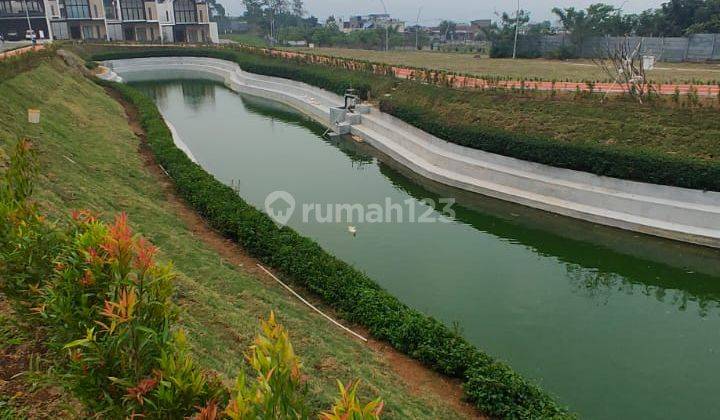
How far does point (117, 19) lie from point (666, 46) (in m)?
50.1

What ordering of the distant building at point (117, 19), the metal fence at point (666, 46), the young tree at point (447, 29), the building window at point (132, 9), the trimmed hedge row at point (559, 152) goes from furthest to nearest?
the young tree at point (447, 29) → the building window at point (132, 9) → the distant building at point (117, 19) → the metal fence at point (666, 46) → the trimmed hedge row at point (559, 152)

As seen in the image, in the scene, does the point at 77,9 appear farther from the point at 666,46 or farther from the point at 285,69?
the point at 666,46

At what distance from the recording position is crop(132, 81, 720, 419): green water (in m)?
7.45

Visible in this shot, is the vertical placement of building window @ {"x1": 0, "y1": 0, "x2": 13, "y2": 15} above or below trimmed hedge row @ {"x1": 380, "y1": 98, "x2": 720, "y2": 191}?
above

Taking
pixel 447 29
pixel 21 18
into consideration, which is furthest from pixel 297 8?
pixel 21 18

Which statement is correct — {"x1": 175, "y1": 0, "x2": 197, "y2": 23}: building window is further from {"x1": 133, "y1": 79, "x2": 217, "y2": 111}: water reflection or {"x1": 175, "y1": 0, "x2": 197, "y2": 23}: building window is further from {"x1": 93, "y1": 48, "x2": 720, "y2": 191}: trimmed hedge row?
{"x1": 93, "y1": 48, "x2": 720, "y2": 191}: trimmed hedge row

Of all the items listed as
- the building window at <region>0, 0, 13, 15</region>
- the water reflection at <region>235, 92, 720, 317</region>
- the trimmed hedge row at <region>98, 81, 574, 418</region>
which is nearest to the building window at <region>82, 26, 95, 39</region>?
the building window at <region>0, 0, 13, 15</region>

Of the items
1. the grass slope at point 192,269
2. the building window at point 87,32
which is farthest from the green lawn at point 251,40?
the grass slope at point 192,269

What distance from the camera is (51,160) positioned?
34.9 ft

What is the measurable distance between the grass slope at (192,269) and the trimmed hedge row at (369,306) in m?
0.48

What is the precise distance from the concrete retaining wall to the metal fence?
15.0 meters

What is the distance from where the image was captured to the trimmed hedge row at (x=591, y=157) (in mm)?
11828

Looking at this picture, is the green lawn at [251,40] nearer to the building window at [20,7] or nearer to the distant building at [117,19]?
the distant building at [117,19]

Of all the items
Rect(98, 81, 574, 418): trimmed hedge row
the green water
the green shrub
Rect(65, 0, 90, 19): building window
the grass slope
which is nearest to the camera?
the green shrub
